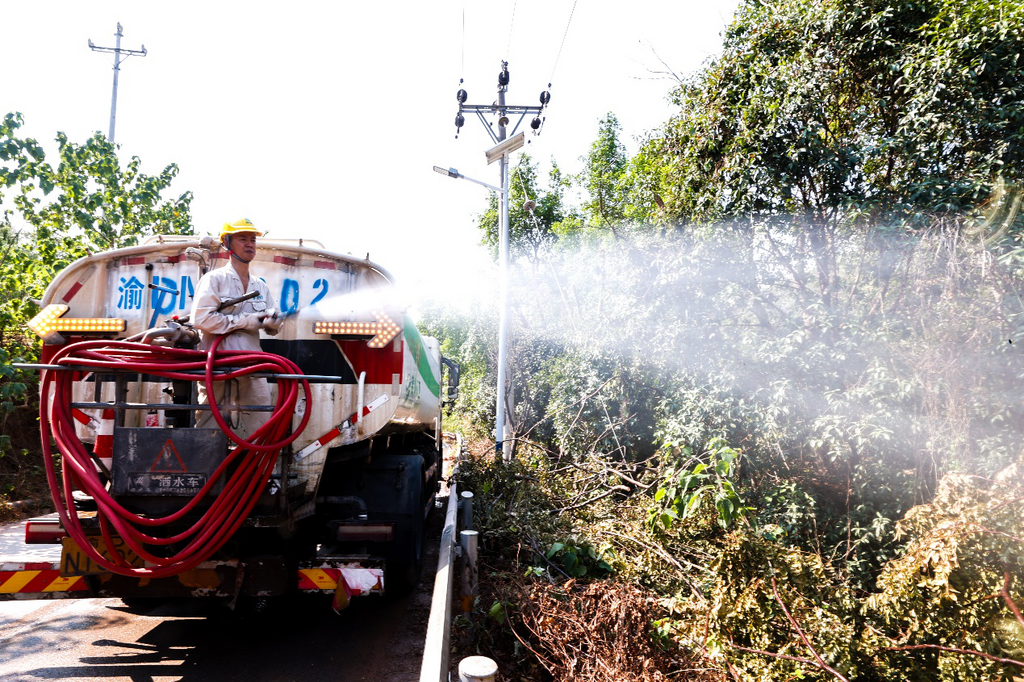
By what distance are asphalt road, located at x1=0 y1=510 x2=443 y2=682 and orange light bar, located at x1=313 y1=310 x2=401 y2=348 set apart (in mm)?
2244

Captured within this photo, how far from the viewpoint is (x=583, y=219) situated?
18938 mm

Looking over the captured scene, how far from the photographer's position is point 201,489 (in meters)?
3.56

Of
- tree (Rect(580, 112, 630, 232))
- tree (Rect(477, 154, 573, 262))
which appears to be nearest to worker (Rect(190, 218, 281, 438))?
tree (Rect(580, 112, 630, 232))

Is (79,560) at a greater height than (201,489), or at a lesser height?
lesser

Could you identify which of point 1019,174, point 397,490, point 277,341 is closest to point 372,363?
point 277,341

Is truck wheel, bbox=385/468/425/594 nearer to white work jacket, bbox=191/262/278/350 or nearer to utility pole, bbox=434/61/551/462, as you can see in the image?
white work jacket, bbox=191/262/278/350

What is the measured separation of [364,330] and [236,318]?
0.86 m

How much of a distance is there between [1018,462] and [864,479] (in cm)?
210

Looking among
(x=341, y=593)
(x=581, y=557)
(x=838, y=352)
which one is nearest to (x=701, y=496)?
(x=581, y=557)

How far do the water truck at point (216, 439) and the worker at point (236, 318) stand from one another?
108 millimetres

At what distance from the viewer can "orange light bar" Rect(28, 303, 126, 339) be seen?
14.3 feet

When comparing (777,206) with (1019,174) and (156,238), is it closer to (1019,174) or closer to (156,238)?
(1019,174)

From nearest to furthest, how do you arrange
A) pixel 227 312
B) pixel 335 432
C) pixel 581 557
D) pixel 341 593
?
pixel 227 312
pixel 341 593
pixel 335 432
pixel 581 557

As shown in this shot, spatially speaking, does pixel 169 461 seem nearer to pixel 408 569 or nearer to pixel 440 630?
pixel 440 630
